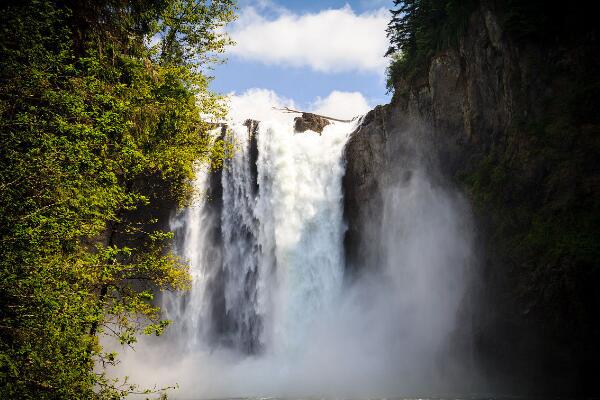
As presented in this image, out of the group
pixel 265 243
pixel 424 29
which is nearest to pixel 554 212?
pixel 424 29

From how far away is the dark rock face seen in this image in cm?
3229

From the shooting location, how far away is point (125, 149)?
25.1ft

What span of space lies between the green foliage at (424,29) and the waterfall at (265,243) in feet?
21.0

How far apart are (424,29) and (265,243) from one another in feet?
54.2

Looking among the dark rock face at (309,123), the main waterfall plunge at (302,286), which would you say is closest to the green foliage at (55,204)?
the main waterfall plunge at (302,286)

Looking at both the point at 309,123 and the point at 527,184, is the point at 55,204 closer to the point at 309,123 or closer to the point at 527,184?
the point at 527,184

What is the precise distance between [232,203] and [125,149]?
75.5 ft

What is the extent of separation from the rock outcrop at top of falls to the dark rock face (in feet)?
32.3

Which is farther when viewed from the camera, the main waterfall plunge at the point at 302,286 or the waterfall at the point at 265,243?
the waterfall at the point at 265,243

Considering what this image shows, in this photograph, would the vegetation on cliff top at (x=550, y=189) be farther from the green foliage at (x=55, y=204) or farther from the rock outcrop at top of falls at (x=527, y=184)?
the green foliage at (x=55, y=204)

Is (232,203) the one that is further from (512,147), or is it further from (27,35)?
(27,35)

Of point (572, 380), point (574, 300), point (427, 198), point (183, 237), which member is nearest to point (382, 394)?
point (572, 380)

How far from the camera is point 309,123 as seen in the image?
32.5m

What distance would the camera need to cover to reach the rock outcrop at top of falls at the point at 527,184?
1631cm
